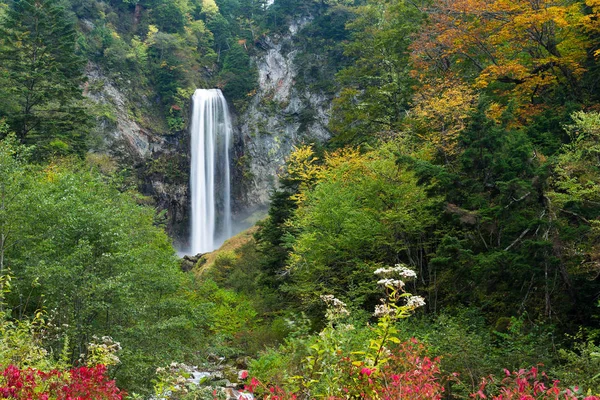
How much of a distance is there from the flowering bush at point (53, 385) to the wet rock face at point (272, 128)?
1656 inches

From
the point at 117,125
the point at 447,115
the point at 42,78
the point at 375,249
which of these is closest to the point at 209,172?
the point at 117,125

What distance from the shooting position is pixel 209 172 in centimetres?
4531

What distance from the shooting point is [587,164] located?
30.2 feet

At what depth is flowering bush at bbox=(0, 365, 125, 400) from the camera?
364 centimetres

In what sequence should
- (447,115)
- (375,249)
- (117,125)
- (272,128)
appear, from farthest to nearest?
(272,128) < (117,125) < (447,115) < (375,249)

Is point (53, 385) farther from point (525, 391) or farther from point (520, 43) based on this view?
point (520, 43)

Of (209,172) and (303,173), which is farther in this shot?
(209,172)

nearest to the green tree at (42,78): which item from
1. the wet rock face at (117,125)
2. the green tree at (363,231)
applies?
the wet rock face at (117,125)

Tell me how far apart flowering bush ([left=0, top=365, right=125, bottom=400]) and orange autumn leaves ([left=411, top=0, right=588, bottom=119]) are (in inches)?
479

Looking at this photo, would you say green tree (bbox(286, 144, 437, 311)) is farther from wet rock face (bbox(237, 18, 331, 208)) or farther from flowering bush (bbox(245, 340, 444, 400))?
wet rock face (bbox(237, 18, 331, 208))

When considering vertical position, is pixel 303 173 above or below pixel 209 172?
above

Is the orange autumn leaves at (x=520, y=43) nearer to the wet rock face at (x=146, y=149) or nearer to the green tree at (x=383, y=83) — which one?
the green tree at (x=383, y=83)

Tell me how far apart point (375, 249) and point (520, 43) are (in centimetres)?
894

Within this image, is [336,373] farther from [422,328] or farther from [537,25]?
[537,25]
